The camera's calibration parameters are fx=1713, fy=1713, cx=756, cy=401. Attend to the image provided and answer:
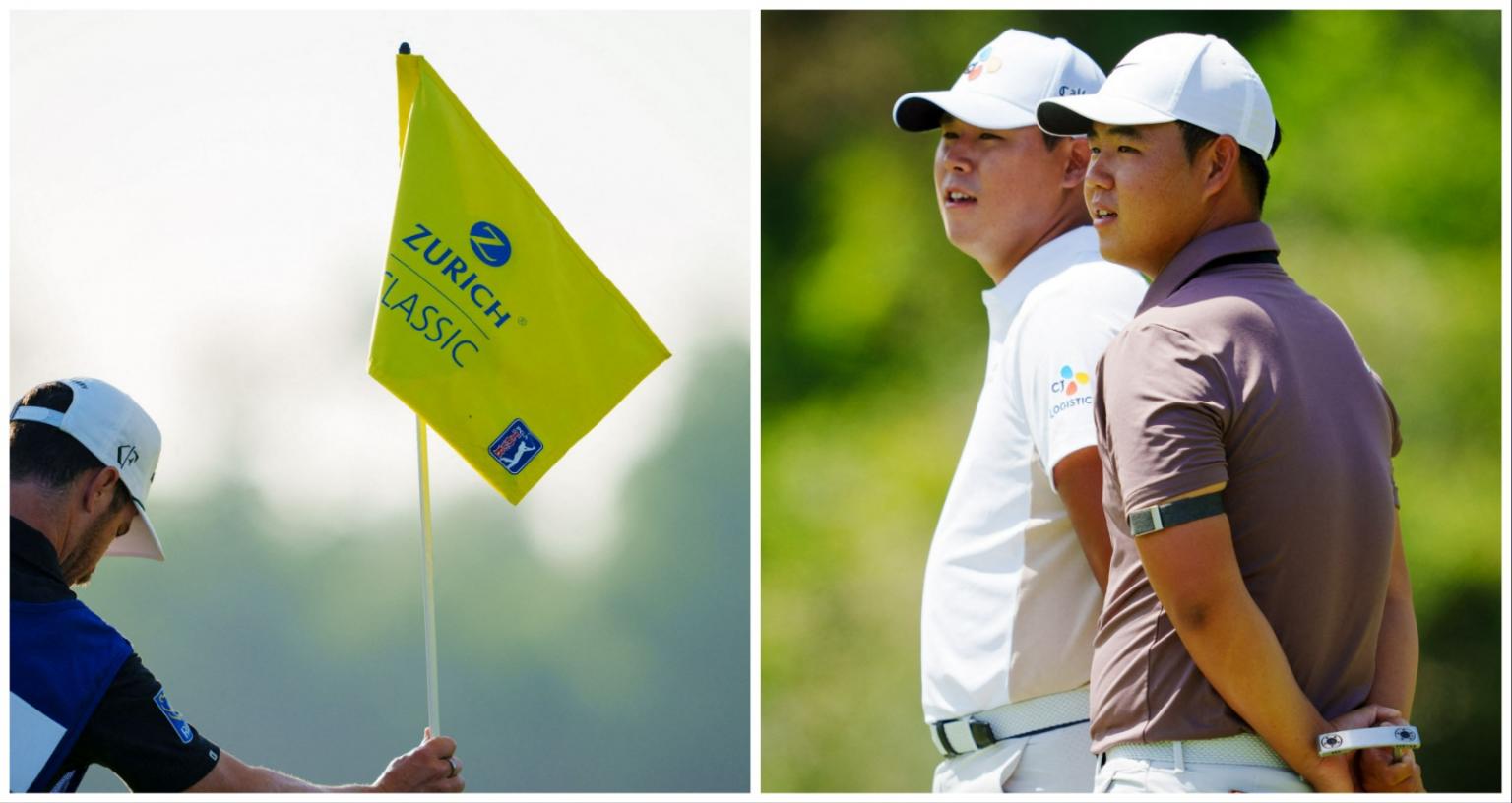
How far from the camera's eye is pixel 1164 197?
2.63 m

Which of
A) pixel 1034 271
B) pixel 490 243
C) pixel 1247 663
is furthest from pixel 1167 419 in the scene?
pixel 490 243

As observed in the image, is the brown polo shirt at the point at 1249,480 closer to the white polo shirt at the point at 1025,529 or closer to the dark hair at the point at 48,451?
the white polo shirt at the point at 1025,529

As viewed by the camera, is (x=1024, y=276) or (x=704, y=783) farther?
(x=704, y=783)

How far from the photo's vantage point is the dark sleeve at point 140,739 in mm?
3178

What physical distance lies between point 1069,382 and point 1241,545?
501 mm

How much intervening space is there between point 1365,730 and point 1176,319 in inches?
24.4

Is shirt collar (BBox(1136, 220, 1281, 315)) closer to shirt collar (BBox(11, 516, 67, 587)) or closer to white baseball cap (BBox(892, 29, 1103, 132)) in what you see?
white baseball cap (BBox(892, 29, 1103, 132))

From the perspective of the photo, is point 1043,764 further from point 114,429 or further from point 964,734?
point 114,429

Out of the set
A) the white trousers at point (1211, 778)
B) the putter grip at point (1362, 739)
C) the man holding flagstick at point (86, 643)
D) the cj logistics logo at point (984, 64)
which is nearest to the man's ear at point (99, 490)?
the man holding flagstick at point (86, 643)

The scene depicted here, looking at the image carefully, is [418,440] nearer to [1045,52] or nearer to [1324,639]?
[1045,52]

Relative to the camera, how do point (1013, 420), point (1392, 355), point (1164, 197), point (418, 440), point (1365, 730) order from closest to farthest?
point (1365, 730), point (1164, 197), point (1013, 420), point (418, 440), point (1392, 355)

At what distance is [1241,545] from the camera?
93.5 inches

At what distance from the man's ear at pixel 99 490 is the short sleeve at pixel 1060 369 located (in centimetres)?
187

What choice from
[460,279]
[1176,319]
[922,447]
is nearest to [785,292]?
[922,447]
